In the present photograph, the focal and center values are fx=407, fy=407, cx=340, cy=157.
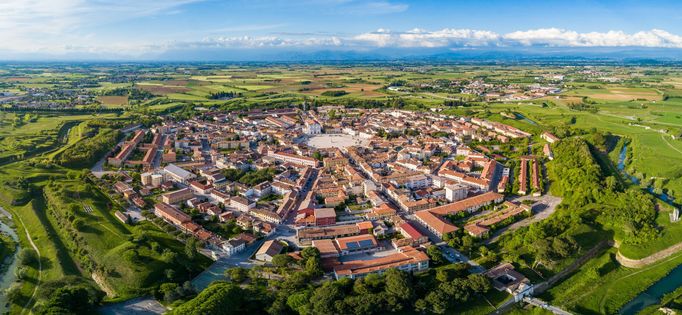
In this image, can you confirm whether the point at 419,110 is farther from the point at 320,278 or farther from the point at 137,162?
the point at 320,278

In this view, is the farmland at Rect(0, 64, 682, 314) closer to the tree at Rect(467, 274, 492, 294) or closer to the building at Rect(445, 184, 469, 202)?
the tree at Rect(467, 274, 492, 294)

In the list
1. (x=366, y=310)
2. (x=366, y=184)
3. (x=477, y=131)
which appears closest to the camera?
(x=366, y=310)

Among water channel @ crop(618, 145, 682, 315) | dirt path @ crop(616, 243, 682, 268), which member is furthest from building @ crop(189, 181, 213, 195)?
dirt path @ crop(616, 243, 682, 268)

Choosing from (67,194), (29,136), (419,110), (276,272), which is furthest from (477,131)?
(29,136)

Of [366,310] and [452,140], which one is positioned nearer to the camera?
[366,310]

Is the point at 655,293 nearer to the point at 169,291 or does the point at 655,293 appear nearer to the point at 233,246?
the point at 233,246

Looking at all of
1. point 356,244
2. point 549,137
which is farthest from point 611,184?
point 356,244
